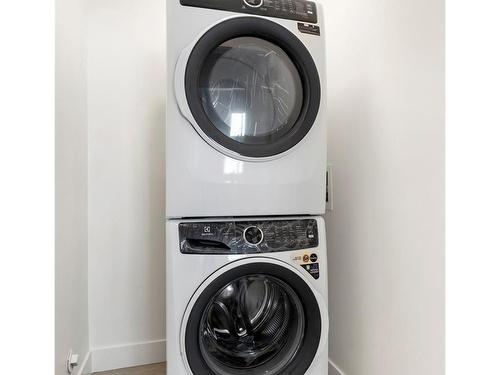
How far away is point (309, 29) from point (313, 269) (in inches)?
36.8

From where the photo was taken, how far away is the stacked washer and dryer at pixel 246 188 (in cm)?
114

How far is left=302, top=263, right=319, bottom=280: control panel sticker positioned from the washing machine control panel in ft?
0.22

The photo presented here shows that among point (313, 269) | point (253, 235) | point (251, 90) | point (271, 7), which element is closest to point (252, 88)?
point (251, 90)
